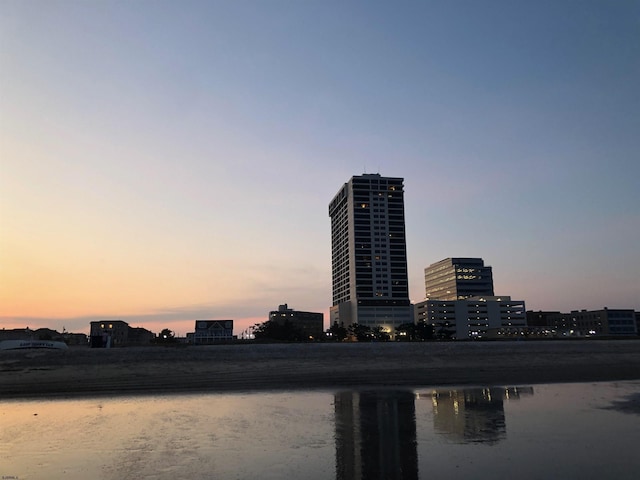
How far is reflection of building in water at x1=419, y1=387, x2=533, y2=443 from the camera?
2119 centimetres

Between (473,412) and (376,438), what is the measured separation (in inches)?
363

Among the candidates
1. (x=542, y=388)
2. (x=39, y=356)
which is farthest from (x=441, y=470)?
(x=39, y=356)

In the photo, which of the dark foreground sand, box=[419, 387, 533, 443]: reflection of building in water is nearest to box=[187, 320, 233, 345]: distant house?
the dark foreground sand

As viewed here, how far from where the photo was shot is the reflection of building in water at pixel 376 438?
606 inches

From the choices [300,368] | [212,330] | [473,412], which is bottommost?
[473,412]

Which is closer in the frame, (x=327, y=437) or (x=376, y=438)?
(x=376, y=438)

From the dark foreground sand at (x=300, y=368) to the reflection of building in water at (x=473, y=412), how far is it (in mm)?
6421

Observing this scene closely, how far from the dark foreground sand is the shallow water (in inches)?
347

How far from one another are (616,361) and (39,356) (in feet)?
246

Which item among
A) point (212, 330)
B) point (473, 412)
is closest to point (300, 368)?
point (473, 412)

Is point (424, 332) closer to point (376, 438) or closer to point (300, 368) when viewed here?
point (300, 368)

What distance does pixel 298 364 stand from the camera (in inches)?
2213

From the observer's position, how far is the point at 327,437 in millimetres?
20656

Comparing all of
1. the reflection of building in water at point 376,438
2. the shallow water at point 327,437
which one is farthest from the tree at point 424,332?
the reflection of building in water at point 376,438
